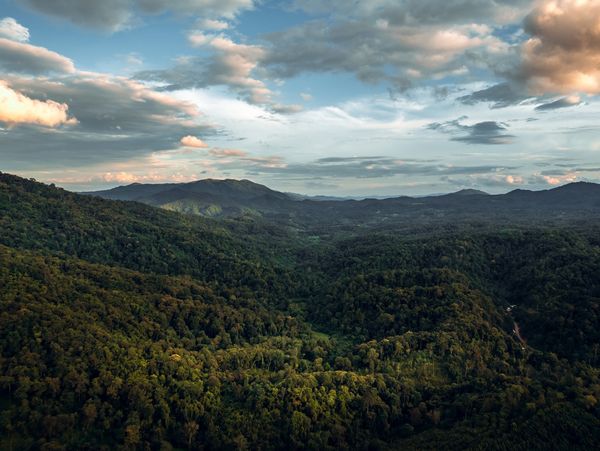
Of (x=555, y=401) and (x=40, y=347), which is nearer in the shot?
(x=555, y=401)

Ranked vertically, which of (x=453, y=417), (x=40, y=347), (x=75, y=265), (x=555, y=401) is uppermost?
(x=75, y=265)

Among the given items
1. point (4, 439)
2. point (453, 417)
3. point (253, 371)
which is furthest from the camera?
point (253, 371)

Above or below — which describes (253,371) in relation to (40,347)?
below

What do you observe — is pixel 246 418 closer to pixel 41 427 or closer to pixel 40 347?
pixel 41 427

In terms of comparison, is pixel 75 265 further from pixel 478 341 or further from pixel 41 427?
pixel 478 341

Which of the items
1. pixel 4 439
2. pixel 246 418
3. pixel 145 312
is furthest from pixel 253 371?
pixel 4 439

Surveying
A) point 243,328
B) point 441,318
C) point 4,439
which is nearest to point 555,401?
point 441,318

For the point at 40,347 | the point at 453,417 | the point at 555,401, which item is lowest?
the point at 453,417

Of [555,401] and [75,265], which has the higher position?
[75,265]

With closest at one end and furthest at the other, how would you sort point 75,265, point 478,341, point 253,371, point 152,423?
point 152,423
point 253,371
point 478,341
point 75,265
